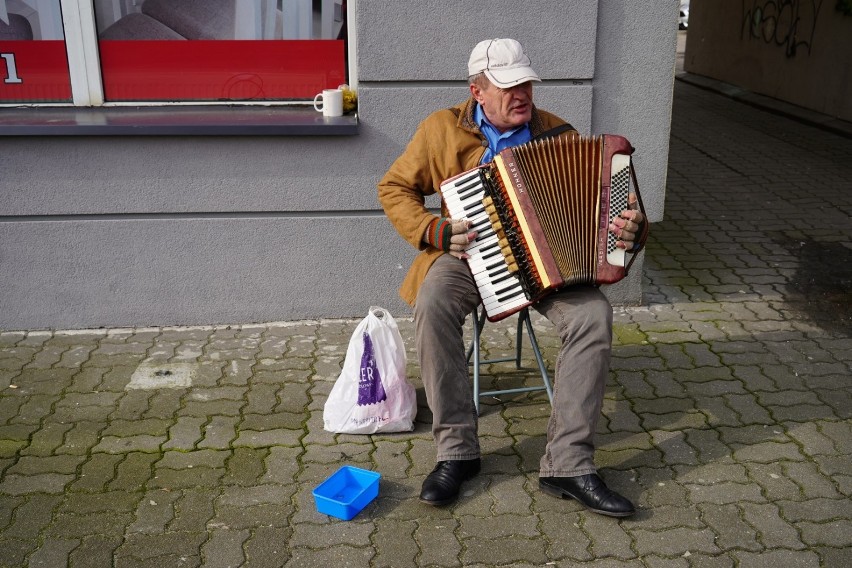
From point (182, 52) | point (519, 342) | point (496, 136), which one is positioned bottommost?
point (519, 342)

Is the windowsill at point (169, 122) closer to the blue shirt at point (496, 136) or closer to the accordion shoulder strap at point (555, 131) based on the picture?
the blue shirt at point (496, 136)

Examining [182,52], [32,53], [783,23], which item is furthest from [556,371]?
[783,23]

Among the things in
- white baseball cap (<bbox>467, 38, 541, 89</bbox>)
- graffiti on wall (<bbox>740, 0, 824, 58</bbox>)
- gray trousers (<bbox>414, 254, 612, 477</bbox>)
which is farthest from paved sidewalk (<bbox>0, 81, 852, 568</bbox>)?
graffiti on wall (<bbox>740, 0, 824, 58</bbox>)

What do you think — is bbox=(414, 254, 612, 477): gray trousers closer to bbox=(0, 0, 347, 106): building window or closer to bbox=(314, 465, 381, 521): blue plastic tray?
bbox=(314, 465, 381, 521): blue plastic tray

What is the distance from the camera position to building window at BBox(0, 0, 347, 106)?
478 centimetres

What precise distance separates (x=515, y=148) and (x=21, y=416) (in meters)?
2.53

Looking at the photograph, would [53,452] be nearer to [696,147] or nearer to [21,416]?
[21,416]

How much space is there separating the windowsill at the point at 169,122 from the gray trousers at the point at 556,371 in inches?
59.9

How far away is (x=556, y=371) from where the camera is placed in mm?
3361

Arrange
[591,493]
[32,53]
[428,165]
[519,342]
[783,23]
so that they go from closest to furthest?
[591,493], [428,165], [519,342], [32,53], [783,23]

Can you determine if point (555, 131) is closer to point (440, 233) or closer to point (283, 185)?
point (440, 233)

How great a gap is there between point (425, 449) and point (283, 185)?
1.78m

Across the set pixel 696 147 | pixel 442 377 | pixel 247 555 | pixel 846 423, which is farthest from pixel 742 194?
pixel 247 555

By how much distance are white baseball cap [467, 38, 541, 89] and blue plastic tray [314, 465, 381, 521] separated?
5.33ft
